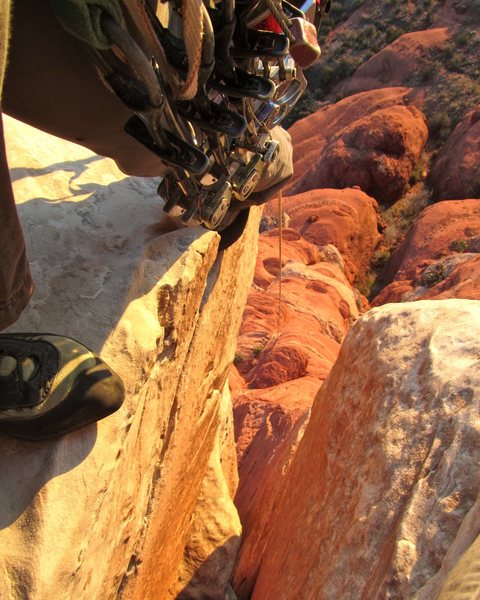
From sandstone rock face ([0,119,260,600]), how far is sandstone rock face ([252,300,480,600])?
47 centimetres

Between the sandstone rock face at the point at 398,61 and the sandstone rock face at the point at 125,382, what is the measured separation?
16.3m

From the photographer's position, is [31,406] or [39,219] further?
[39,219]

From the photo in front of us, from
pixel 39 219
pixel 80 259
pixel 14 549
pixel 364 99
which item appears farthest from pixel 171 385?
pixel 364 99

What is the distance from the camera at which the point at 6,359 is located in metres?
1.42

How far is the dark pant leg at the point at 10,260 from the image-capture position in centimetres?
113

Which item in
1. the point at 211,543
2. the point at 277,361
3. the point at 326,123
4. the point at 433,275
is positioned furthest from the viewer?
the point at 326,123

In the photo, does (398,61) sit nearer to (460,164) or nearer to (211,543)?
(460,164)

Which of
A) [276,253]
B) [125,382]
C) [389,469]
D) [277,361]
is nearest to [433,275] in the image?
[276,253]

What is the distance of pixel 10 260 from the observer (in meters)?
1.21

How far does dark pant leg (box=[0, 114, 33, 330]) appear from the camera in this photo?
3.71ft

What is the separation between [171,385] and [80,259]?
1.62 ft

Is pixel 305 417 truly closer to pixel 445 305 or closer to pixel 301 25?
pixel 445 305

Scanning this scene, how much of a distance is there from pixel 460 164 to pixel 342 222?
313 cm

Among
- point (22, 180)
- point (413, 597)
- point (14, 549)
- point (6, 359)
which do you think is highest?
point (22, 180)
